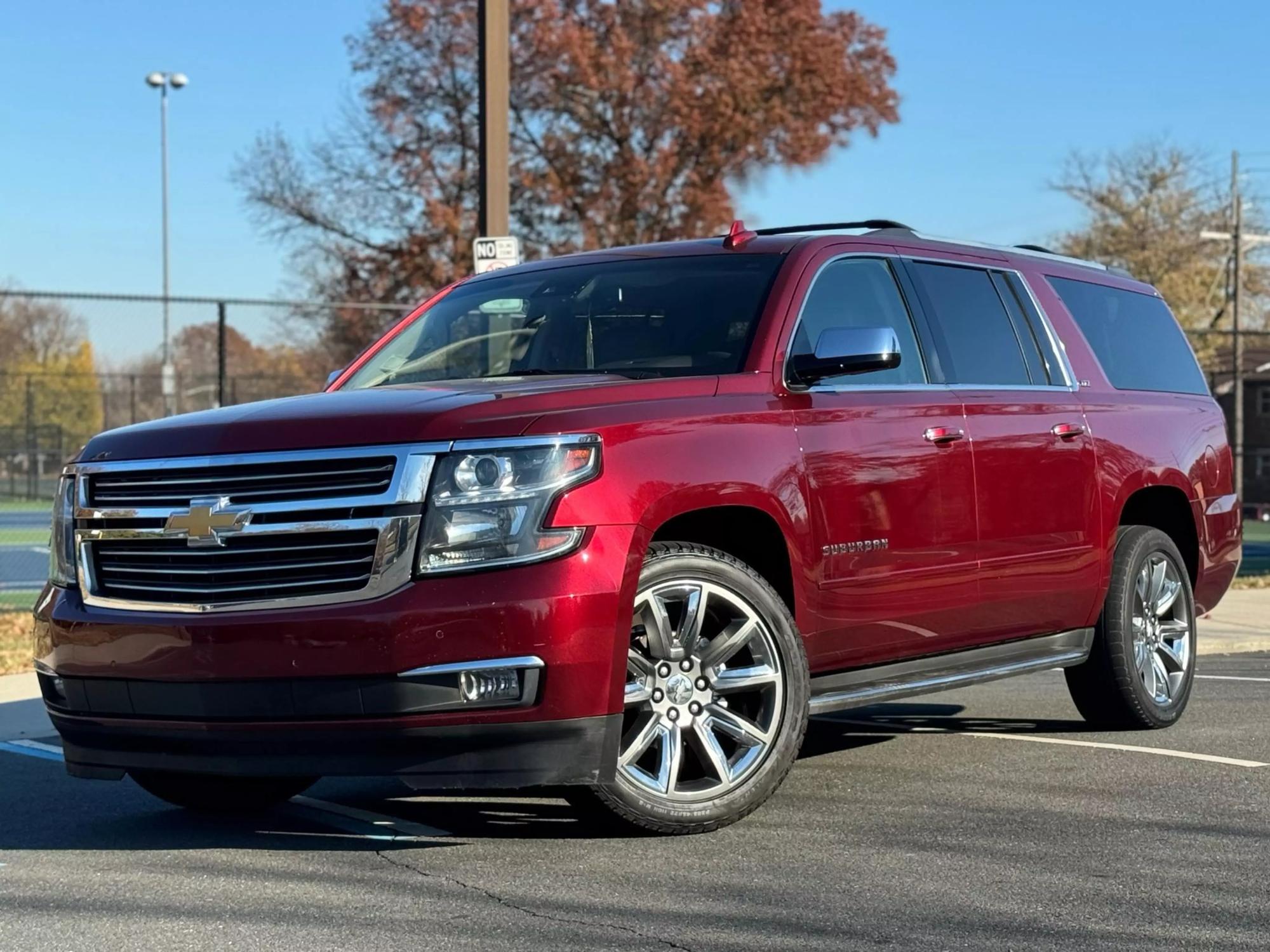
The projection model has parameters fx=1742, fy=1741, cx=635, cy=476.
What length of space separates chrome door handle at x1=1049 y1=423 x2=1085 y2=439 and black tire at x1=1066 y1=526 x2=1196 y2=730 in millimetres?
689

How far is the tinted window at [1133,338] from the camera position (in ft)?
25.5

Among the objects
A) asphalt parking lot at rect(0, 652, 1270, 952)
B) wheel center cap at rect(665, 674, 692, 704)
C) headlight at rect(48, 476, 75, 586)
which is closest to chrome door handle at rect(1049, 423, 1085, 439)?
asphalt parking lot at rect(0, 652, 1270, 952)

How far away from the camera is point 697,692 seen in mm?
5383

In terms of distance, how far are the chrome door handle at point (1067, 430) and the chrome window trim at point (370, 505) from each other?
8.68 feet

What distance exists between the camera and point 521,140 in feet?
103

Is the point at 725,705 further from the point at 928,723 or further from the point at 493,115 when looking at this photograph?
the point at 493,115

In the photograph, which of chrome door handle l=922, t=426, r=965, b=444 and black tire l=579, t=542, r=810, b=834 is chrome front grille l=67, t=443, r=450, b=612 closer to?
black tire l=579, t=542, r=810, b=834

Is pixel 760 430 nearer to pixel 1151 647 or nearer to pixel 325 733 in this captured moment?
pixel 325 733

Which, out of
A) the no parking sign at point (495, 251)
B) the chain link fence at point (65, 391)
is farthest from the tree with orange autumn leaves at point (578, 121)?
the no parking sign at point (495, 251)

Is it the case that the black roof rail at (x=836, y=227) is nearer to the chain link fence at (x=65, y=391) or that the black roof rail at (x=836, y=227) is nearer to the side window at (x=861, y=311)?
the side window at (x=861, y=311)

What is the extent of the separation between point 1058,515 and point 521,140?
25.5 meters

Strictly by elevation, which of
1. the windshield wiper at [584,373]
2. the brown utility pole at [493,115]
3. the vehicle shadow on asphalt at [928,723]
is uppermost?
the brown utility pole at [493,115]

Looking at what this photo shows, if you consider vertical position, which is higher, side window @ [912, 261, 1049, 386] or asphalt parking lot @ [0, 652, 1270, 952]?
side window @ [912, 261, 1049, 386]

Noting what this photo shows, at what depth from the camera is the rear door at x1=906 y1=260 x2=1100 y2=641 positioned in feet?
21.7
